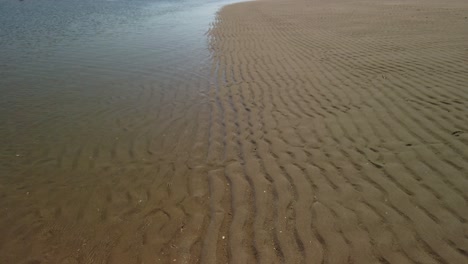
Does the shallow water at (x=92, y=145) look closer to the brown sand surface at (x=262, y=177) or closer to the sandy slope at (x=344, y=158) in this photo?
the brown sand surface at (x=262, y=177)

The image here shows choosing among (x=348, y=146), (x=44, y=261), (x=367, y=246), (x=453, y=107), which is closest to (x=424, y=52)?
(x=453, y=107)

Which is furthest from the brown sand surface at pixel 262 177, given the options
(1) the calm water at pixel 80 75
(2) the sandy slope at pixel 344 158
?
(1) the calm water at pixel 80 75

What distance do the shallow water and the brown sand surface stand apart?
3cm

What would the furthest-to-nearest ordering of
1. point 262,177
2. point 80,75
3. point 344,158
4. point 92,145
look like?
point 80,75
point 92,145
point 344,158
point 262,177

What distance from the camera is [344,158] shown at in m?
4.68

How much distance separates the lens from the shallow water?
3.71m

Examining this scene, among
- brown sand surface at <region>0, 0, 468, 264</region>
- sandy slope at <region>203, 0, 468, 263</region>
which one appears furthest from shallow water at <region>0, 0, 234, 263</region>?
sandy slope at <region>203, 0, 468, 263</region>

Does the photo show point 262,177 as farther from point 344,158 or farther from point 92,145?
point 92,145

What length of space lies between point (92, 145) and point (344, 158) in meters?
4.55

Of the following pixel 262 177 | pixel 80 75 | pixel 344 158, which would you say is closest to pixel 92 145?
pixel 262 177

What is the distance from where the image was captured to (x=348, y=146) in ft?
16.3

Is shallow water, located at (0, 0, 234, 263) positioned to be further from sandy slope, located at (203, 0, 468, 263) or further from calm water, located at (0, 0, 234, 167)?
sandy slope, located at (203, 0, 468, 263)

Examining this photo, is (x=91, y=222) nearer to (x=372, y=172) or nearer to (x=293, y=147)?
(x=293, y=147)

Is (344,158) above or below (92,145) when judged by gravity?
above
